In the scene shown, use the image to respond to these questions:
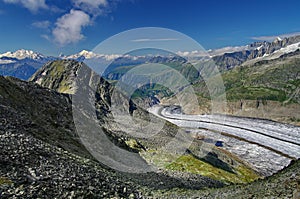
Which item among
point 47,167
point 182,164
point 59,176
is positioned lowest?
point 182,164

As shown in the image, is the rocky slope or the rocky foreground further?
the rocky foreground

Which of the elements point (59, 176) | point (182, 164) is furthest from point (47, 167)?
point (182, 164)

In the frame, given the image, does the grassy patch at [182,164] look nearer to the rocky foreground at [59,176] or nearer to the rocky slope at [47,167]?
the rocky slope at [47,167]

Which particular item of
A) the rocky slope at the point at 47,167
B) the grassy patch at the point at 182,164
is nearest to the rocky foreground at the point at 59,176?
the rocky slope at the point at 47,167

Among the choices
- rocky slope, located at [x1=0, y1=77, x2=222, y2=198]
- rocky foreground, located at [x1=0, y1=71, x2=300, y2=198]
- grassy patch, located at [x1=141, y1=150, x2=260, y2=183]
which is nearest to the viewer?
rocky slope, located at [x1=0, y1=77, x2=222, y2=198]

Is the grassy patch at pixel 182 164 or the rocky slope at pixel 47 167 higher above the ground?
the rocky slope at pixel 47 167

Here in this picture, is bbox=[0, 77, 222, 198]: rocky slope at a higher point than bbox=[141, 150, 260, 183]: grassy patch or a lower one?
higher

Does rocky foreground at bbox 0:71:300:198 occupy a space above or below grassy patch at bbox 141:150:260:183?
above

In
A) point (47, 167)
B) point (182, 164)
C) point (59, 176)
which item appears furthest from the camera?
point (182, 164)

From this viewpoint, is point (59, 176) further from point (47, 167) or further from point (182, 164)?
point (182, 164)

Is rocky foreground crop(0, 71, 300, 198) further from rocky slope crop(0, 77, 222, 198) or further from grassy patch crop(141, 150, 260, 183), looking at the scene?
grassy patch crop(141, 150, 260, 183)

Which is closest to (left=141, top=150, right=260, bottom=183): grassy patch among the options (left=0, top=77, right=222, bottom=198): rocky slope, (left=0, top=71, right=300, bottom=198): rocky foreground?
(left=0, top=77, right=222, bottom=198): rocky slope

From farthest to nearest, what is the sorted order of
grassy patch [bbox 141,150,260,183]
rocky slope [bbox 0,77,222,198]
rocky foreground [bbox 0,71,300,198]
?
grassy patch [bbox 141,150,260,183]
rocky foreground [bbox 0,71,300,198]
rocky slope [bbox 0,77,222,198]
